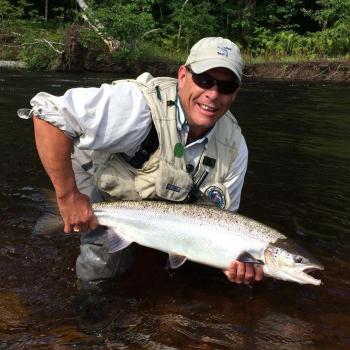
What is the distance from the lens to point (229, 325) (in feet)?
10.4

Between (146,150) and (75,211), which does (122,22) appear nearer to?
(146,150)

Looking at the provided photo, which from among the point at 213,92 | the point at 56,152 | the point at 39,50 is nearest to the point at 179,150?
the point at 213,92

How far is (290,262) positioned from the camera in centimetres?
313

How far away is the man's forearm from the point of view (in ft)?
9.84

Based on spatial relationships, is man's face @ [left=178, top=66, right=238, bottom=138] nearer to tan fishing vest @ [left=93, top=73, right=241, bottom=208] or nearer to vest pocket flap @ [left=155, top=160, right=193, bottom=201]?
tan fishing vest @ [left=93, top=73, right=241, bottom=208]

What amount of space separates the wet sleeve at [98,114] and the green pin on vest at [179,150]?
274 millimetres

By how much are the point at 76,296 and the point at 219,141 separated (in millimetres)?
1448

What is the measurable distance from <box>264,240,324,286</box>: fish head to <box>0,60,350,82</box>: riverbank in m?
16.4

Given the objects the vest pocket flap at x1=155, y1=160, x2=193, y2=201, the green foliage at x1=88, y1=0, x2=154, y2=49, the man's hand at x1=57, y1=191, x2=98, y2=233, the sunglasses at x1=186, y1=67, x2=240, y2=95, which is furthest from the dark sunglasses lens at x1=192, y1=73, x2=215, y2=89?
the green foliage at x1=88, y1=0, x2=154, y2=49

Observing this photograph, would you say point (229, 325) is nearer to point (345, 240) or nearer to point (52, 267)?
point (52, 267)

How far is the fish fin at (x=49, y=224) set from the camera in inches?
131

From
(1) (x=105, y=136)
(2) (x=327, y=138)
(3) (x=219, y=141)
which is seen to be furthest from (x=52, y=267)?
(2) (x=327, y=138)

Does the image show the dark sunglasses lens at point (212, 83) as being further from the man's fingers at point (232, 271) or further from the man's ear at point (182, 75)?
the man's fingers at point (232, 271)

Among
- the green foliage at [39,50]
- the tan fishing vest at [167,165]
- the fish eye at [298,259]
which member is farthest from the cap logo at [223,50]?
the green foliage at [39,50]
